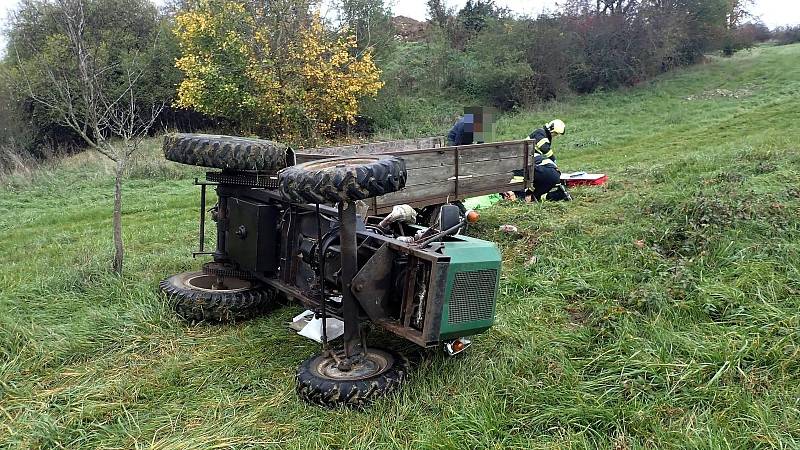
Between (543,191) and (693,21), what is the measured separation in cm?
2249

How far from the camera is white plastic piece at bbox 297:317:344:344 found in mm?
4148

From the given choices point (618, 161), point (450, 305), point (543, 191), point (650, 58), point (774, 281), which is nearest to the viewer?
point (450, 305)

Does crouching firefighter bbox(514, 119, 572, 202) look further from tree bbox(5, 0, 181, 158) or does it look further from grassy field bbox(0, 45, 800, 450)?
tree bbox(5, 0, 181, 158)

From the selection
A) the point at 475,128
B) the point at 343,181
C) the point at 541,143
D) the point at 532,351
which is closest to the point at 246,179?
the point at 343,181

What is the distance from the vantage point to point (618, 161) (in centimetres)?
1227

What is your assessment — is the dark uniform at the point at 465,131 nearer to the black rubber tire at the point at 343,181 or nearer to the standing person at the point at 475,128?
the standing person at the point at 475,128

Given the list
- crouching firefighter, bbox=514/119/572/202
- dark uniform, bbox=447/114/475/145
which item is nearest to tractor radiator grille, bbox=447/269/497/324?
crouching firefighter, bbox=514/119/572/202

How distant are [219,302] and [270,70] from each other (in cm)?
1331

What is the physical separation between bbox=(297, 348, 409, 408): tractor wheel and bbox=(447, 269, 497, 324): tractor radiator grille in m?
0.47

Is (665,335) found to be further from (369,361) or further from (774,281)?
(369,361)

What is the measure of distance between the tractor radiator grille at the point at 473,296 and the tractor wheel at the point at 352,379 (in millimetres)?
469

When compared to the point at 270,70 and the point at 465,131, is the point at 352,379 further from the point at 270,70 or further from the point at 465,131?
the point at 270,70

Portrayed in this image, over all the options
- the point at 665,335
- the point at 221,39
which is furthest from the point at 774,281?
the point at 221,39

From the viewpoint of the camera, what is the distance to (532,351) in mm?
3791
